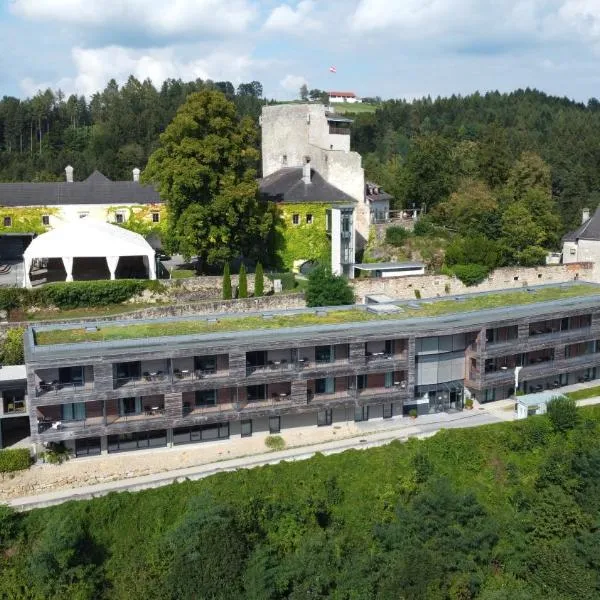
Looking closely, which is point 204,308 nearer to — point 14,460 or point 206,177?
point 206,177

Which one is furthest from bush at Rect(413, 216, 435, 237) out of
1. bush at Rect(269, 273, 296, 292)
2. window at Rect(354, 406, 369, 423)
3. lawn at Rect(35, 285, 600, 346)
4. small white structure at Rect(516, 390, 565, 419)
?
window at Rect(354, 406, 369, 423)

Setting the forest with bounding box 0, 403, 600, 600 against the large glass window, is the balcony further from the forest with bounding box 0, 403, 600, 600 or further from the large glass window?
the forest with bounding box 0, 403, 600, 600

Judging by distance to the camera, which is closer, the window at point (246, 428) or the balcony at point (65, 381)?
the balcony at point (65, 381)

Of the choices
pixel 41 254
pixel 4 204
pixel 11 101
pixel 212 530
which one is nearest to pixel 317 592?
pixel 212 530

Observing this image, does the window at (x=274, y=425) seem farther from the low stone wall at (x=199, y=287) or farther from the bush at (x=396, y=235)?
the bush at (x=396, y=235)

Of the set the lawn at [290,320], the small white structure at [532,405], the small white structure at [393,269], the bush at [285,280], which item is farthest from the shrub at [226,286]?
the small white structure at [532,405]

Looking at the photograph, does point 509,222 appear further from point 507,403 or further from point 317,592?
point 317,592

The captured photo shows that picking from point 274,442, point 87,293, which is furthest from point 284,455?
point 87,293
